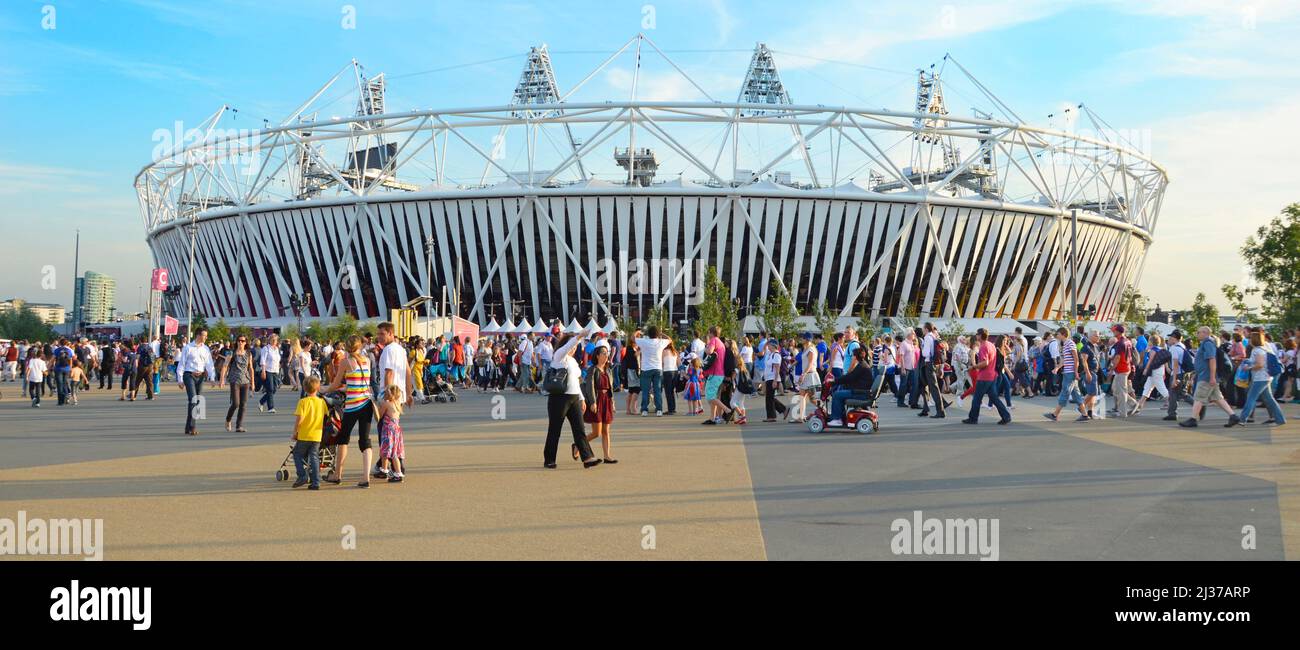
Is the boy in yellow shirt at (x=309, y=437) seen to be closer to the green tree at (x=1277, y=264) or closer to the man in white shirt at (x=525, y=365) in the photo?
the man in white shirt at (x=525, y=365)

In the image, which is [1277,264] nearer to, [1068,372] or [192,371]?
[1068,372]

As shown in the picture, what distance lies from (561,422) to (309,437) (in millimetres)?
2795

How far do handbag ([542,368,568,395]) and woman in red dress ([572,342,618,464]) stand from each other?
26.1 inches

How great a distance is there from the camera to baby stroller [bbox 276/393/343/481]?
9.40m

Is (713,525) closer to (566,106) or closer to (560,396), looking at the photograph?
(560,396)

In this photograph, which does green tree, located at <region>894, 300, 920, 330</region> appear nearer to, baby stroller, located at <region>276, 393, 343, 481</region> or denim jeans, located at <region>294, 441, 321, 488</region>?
baby stroller, located at <region>276, 393, 343, 481</region>

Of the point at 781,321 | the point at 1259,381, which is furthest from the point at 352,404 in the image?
the point at 781,321

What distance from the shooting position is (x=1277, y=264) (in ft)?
125

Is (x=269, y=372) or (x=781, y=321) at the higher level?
(x=781, y=321)

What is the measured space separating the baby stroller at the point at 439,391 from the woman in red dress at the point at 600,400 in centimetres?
1320

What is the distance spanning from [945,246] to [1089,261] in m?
13.2

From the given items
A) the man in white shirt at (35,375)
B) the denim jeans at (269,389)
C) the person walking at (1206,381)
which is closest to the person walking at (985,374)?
the person walking at (1206,381)

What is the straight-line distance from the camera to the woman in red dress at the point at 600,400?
1096 cm

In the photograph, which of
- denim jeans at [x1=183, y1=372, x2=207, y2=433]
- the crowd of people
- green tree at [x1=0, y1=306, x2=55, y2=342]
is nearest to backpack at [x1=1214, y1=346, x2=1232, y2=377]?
the crowd of people
